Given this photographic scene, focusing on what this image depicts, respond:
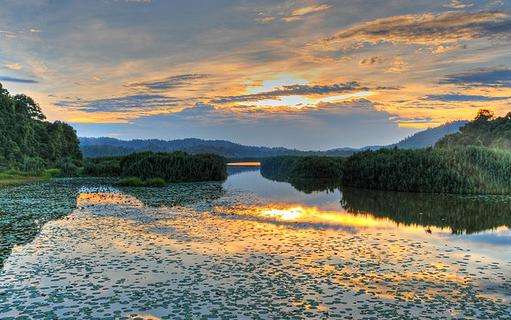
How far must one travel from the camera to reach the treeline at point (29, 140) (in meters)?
95.9

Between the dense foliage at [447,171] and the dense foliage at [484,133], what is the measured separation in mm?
36479

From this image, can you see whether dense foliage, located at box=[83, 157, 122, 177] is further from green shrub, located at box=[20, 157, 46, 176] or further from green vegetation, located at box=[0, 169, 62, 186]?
green shrub, located at box=[20, 157, 46, 176]

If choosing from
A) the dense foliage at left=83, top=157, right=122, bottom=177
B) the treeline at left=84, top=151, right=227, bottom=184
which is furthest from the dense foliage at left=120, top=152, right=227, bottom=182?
the dense foliage at left=83, top=157, right=122, bottom=177

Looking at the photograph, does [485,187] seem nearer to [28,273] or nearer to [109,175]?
[28,273]

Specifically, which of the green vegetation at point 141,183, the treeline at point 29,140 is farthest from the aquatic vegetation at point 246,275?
the treeline at point 29,140

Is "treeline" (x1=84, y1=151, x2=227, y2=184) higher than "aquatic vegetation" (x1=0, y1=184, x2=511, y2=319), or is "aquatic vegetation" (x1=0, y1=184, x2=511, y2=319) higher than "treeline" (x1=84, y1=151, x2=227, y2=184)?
"treeline" (x1=84, y1=151, x2=227, y2=184)

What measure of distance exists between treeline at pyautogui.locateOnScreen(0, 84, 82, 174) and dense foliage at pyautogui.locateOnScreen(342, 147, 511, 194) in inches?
2765

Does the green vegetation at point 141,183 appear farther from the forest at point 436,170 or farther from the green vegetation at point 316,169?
the green vegetation at point 316,169

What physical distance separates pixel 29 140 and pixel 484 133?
377ft

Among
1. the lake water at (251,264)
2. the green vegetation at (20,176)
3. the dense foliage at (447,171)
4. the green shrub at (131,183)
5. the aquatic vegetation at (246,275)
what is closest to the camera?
the aquatic vegetation at (246,275)

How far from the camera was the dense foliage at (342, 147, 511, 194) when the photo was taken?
→ 64312 millimetres

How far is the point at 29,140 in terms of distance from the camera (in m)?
109

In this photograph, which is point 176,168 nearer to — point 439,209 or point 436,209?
point 436,209

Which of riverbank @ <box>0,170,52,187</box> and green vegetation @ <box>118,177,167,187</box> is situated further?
green vegetation @ <box>118,177,167,187</box>
